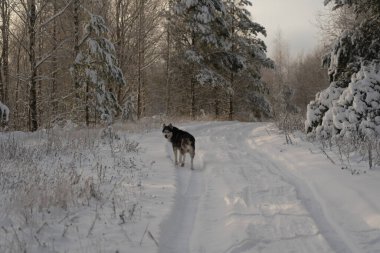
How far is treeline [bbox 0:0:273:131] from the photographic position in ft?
61.8

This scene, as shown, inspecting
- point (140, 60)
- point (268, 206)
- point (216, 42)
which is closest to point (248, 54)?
point (216, 42)

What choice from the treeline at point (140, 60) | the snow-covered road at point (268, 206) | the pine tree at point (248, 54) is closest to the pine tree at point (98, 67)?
the treeline at point (140, 60)

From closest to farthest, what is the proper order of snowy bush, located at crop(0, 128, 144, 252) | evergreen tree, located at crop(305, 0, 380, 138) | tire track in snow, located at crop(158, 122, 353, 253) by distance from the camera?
snowy bush, located at crop(0, 128, 144, 252) < tire track in snow, located at crop(158, 122, 353, 253) < evergreen tree, located at crop(305, 0, 380, 138)

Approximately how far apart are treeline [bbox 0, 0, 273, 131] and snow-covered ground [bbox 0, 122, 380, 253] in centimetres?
924

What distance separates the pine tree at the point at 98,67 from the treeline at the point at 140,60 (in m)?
0.04

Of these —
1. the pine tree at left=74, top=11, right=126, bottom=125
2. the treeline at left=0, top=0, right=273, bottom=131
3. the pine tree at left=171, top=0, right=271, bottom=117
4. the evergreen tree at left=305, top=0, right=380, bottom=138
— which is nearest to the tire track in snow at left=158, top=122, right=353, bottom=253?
the evergreen tree at left=305, top=0, right=380, bottom=138

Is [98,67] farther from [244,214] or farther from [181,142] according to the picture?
[244,214]

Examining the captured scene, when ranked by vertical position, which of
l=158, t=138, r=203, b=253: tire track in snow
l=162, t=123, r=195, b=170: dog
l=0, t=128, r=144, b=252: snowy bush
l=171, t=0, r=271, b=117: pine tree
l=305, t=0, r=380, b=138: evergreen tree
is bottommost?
l=158, t=138, r=203, b=253: tire track in snow

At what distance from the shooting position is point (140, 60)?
90.5ft

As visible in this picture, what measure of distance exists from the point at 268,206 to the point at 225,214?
81 cm

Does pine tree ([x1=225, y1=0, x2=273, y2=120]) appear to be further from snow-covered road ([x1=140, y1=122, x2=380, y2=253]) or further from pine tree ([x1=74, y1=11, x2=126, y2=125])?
snow-covered road ([x1=140, y1=122, x2=380, y2=253])

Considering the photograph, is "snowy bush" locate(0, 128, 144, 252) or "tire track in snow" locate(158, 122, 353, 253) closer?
"snowy bush" locate(0, 128, 144, 252)

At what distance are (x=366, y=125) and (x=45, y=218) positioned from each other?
8.87 metres

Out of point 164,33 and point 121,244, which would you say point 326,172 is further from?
point 164,33
